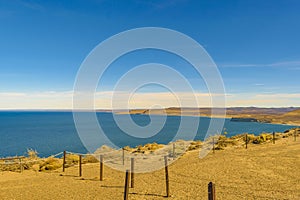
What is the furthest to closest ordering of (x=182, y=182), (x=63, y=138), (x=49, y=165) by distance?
1. (x=63, y=138)
2. (x=49, y=165)
3. (x=182, y=182)

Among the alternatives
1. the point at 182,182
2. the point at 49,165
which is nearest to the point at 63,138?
the point at 49,165

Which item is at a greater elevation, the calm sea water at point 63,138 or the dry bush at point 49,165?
the dry bush at point 49,165

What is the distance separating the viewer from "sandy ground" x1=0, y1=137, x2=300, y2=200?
8.70 meters

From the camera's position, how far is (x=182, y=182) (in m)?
10.3

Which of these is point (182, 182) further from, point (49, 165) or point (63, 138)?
point (63, 138)

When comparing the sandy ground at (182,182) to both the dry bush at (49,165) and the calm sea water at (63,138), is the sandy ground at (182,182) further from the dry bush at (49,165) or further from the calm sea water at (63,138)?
the calm sea water at (63,138)

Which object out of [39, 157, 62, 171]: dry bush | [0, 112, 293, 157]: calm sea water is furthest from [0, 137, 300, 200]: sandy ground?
[0, 112, 293, 157]: calm sea water

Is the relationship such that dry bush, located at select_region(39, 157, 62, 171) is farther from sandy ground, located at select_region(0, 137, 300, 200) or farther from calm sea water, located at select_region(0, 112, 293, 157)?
calm sea water, located at select_region(0, 112, 293, 157)

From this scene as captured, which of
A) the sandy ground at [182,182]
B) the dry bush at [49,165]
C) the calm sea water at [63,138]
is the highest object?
the sandy ground at [182,182]

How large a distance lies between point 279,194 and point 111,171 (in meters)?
7.42

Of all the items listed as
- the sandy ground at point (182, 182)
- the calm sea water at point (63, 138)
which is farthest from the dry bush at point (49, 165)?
the calm sea water at point (63, 138)

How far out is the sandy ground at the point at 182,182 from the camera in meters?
8.70

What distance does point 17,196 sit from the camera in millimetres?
8922

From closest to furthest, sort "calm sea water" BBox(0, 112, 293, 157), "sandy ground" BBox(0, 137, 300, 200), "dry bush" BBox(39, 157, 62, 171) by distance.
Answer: "sandy ground" BBox(0, 137, 300, 200) → "dry bush" BBox(39, 157, 62, 171) → "calm sea water" BBox(0, 112, 293, 157)
